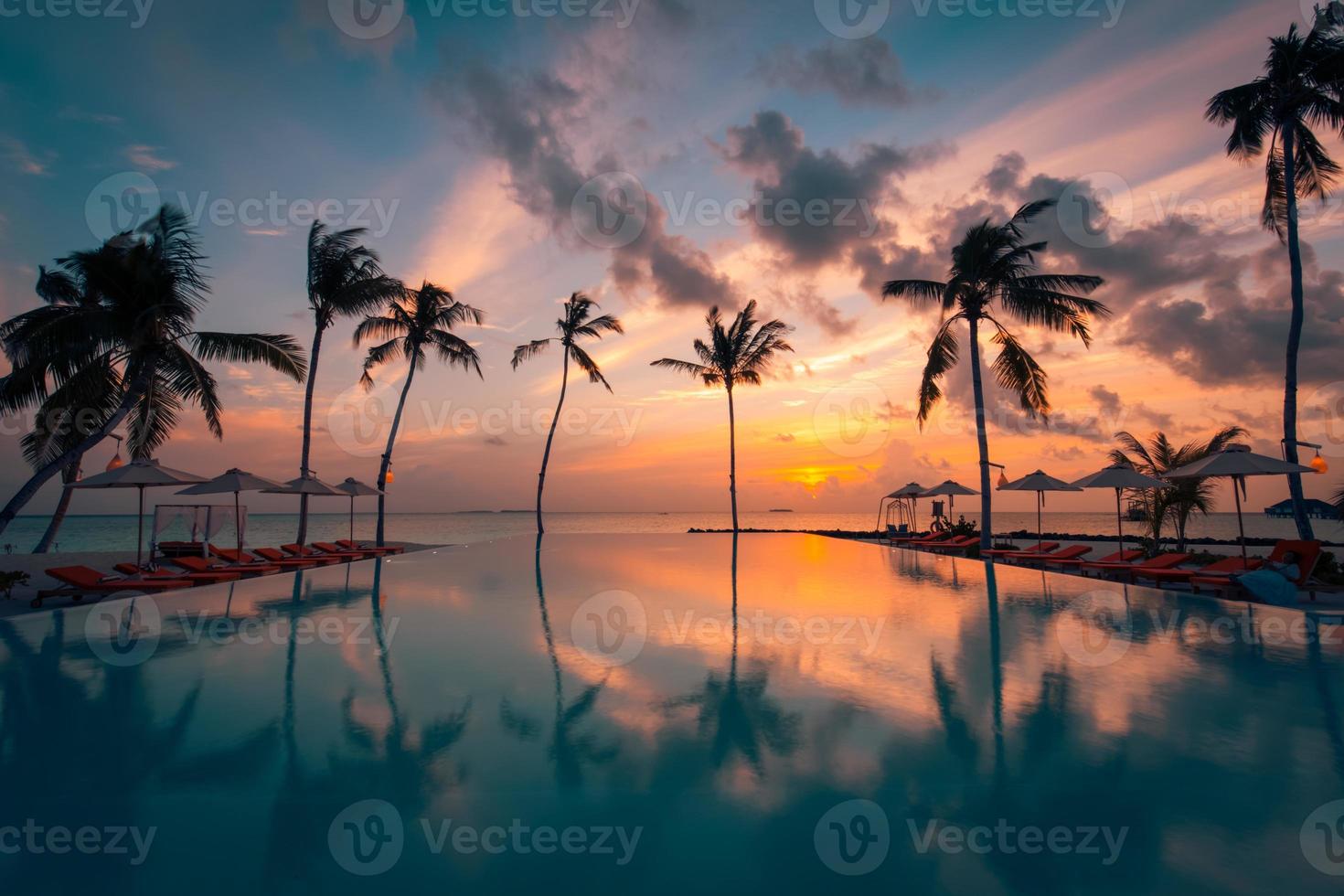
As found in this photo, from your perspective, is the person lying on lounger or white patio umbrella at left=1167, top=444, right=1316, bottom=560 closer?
the person lying on lounger

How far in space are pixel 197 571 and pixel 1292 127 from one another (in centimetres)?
2424

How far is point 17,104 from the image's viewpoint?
40.1ft

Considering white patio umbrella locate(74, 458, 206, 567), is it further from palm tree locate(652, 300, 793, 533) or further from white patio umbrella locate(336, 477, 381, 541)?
palm tree locate(652, 300, 793, 533)

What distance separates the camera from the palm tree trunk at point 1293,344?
13328mm

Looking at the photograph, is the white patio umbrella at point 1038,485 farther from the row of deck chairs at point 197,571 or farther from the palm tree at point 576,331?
the row of deck chairs at point 197,571

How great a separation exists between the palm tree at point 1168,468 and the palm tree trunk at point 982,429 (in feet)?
13.7

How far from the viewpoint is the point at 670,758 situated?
346 cm

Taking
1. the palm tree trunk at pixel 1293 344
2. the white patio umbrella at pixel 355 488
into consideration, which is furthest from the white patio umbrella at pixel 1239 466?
the white patio umbrella at pixel 355 488

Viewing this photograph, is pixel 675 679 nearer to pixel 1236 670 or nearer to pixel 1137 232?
pixel 1236 670

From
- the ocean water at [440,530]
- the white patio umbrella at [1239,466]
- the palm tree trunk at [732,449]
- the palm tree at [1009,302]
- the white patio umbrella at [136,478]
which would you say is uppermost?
the palm tree at [1009,302]

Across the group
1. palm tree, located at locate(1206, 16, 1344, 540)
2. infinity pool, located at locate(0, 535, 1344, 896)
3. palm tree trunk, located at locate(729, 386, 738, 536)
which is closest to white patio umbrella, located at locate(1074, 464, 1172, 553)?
palm tree, located at locate(1206, 16, 1344, 540)

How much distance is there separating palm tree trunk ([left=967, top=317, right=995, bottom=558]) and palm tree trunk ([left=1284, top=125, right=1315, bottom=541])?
5788 mm

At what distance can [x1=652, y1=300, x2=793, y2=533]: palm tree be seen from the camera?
2705 centimetres

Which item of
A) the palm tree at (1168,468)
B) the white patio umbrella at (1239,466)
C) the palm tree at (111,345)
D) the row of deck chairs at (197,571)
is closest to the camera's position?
the row of deck chairs at (197,571)
